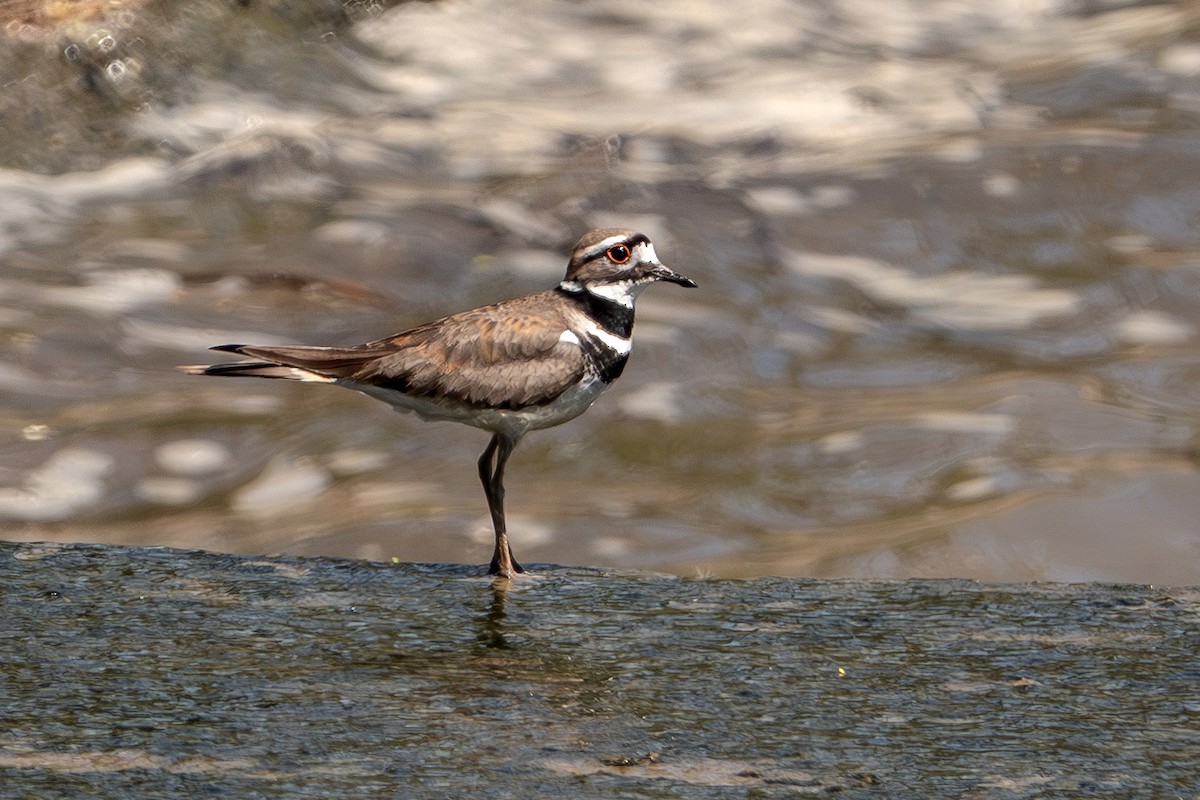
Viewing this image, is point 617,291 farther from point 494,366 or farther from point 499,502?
point 499,502

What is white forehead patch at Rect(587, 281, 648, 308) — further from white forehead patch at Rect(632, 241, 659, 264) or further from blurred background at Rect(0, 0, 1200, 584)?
blurred background at Rect(0, 0, 1200, 584)

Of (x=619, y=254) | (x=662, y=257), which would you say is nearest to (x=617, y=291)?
(x=619, y=254)

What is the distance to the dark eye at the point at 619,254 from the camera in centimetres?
594

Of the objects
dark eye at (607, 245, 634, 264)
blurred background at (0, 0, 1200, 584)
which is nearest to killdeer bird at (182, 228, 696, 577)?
dark eye at (607, 245, 634, 264)

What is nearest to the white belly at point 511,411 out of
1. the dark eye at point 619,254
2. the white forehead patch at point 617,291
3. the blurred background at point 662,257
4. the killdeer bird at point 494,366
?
the killdeer bird at point 494,366

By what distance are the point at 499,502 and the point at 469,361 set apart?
0.55 m

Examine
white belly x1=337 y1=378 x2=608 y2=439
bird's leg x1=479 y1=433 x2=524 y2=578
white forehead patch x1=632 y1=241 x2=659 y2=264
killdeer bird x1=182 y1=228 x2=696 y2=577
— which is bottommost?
bird's leg x1=479 y1=433 x2=524 y2=578

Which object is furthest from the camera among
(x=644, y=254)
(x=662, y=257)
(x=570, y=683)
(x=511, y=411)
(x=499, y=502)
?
(x=662, y=257)

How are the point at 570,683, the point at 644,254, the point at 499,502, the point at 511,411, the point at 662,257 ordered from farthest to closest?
the point at 662,257
the point at 644,254
the point at 499,502
the point at 511,411
the point at 570,683

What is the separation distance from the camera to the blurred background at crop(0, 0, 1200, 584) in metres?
7.46

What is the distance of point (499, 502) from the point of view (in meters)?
5.87

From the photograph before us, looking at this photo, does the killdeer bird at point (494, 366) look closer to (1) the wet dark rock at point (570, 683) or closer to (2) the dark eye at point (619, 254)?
(2) the dark eye at point (619, 254)

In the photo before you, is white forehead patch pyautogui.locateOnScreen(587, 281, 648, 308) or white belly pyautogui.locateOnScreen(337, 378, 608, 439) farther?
white forehead patch pyautogui.locateOnScreen(587, 281, 648, 308)

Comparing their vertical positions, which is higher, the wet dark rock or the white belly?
the white belly
